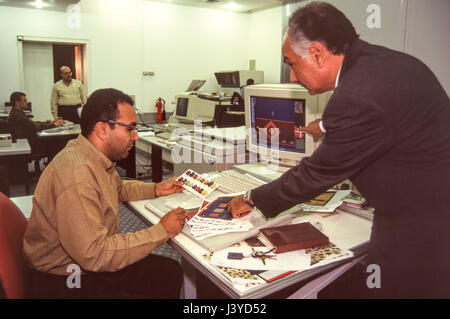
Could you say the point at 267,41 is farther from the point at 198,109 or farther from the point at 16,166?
the point at 16,166

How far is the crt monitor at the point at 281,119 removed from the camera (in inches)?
70.6

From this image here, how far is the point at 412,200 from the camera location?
99 centimetres

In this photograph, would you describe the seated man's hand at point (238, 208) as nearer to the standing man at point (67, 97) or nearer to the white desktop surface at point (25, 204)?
the white desktop surface at point (25, 204)

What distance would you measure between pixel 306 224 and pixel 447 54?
3.70 feet

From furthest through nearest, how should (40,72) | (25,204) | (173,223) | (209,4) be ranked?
(209,4) < (40,72) < (25,204) < (173,223)

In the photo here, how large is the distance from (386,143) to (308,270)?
0.42 metres

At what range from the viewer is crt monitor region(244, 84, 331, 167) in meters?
1.79

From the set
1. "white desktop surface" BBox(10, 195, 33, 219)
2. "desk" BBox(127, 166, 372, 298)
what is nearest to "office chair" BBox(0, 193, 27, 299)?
"desk" BBox(127, 166, 372, 298)

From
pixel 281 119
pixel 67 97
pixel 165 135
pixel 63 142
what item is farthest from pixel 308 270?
pixel 67 97

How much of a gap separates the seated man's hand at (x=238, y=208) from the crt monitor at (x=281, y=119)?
62 centimetres

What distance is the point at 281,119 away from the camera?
6.30 ft

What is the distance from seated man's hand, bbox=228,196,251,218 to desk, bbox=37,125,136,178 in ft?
10.4

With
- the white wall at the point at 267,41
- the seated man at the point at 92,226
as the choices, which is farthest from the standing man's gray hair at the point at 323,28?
the white wall at the point at 267,41
